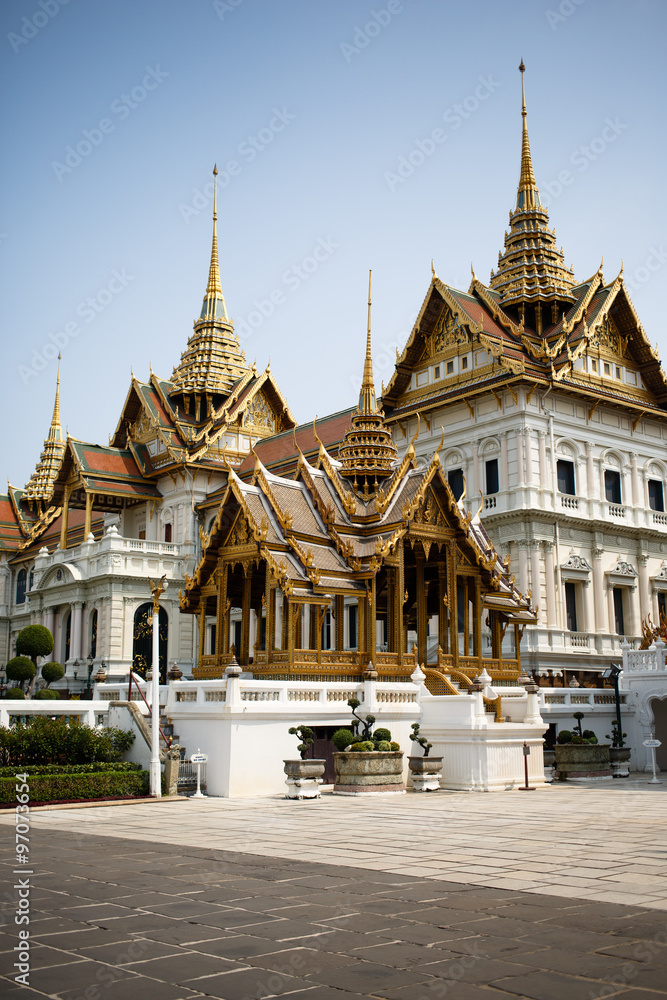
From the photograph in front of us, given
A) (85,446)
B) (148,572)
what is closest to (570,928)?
(148,572)

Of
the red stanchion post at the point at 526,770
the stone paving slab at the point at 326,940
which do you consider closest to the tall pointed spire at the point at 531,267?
the red stanchion post at the point at 526,770

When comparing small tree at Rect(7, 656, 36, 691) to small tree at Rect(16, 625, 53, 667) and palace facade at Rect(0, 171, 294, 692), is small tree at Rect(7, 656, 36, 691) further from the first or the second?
palace facade at Rect(0, 171, 294, 692)

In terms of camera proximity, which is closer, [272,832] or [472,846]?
[472,846]

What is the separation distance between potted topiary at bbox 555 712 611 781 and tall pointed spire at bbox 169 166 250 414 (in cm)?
3852

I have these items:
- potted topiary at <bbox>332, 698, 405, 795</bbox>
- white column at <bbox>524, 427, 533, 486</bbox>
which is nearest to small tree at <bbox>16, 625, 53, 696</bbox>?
white column at <bbox>524, 427, 533, 486</bbox>

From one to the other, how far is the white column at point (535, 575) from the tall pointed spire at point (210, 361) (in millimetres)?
26045

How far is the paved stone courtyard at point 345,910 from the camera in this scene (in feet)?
17.7

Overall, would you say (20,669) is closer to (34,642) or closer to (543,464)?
(34,642)

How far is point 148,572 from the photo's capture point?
4703 cm

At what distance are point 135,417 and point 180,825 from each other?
156 feet

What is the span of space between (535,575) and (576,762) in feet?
48.2

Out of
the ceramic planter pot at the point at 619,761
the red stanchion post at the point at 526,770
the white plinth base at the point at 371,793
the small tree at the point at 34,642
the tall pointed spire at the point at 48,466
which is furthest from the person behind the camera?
the tall pointed spire at the point at 48,466

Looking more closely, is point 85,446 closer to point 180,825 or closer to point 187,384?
point 187,384

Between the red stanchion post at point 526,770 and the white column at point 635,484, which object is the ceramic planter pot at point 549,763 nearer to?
the red stanchion post at point 526,770
